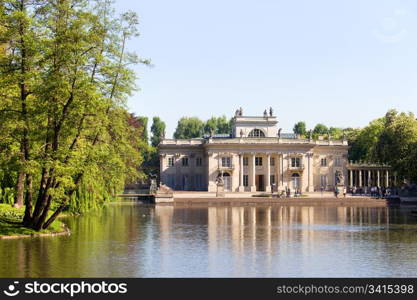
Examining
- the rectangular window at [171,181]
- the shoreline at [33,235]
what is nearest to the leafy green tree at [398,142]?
the rectangular window at [171,181]

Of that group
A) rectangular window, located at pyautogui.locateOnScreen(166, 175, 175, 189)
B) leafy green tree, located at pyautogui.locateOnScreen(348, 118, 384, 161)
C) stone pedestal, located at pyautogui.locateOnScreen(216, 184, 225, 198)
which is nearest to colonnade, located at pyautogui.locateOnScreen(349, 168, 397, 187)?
leafy green tree, located at pyautogui.locateOnScreen(348, 118, 384, 161)

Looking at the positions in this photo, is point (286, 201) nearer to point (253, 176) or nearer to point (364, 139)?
point (253, 176)

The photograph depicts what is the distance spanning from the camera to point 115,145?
30.4 metres

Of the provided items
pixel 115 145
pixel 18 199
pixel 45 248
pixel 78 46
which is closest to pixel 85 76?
pixel 78 46

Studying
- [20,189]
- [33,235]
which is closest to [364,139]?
[20,189]

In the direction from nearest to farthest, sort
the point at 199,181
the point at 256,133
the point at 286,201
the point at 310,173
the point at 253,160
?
the point at 286,201 < the point at 253,160 < the point at 310,173 < the point at 256,133 < the point at 199,181

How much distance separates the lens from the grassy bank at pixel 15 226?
28.6 metres

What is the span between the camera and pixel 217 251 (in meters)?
24.5

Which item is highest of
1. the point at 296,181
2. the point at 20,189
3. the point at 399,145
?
the point at 399,145

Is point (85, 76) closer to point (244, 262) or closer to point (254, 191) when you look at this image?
point (244, 262)

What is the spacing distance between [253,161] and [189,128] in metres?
53.8

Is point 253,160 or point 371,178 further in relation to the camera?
point 371,178

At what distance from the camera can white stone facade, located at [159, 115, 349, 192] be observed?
83.4m

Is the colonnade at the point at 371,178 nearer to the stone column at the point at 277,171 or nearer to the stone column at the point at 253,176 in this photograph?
the stone column at the point at 277,171
